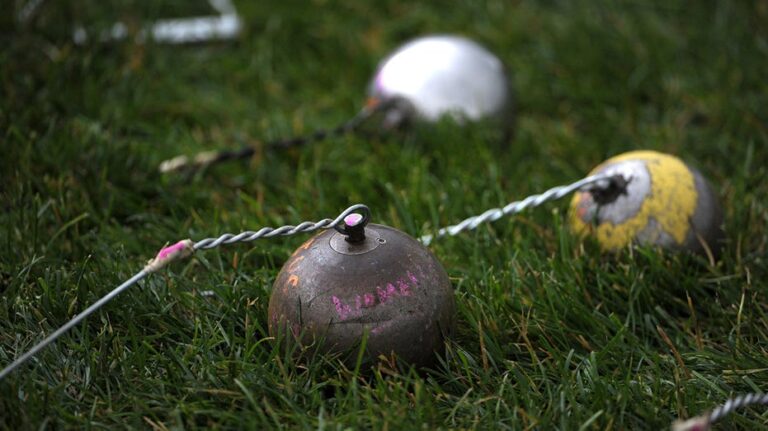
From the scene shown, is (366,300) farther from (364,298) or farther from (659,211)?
(659,211)

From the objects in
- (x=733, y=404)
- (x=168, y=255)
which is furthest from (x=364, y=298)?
(x=733, y=404)

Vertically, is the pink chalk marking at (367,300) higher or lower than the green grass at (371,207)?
higher

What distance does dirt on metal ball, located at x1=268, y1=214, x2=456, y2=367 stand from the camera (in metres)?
2.19

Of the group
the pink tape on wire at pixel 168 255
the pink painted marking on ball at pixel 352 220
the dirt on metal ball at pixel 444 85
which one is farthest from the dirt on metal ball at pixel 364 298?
the dirt on metal ball at pixel 444 85

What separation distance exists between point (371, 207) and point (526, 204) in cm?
70

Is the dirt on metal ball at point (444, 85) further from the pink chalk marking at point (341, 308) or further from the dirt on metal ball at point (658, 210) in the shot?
the pink chalk marking at point (341, 308)

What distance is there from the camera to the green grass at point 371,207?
227cm

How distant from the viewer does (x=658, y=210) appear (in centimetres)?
279

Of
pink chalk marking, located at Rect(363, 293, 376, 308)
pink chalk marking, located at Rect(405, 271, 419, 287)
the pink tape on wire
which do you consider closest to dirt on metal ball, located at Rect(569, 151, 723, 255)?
pink chalk marking, located at Rect(405, 271, 419, 287)

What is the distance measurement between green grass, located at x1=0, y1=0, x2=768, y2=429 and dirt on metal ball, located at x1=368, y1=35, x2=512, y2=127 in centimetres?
9

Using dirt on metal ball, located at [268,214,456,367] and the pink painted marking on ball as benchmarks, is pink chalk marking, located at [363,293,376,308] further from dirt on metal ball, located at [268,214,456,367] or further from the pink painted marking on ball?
the pink painted marking on ball

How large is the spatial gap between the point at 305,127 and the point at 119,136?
819 millimetres

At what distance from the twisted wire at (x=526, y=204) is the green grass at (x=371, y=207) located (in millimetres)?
82

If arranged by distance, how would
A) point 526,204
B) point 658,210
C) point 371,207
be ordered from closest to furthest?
1. point 658,210
2. point 526,204
3. point 371,207
